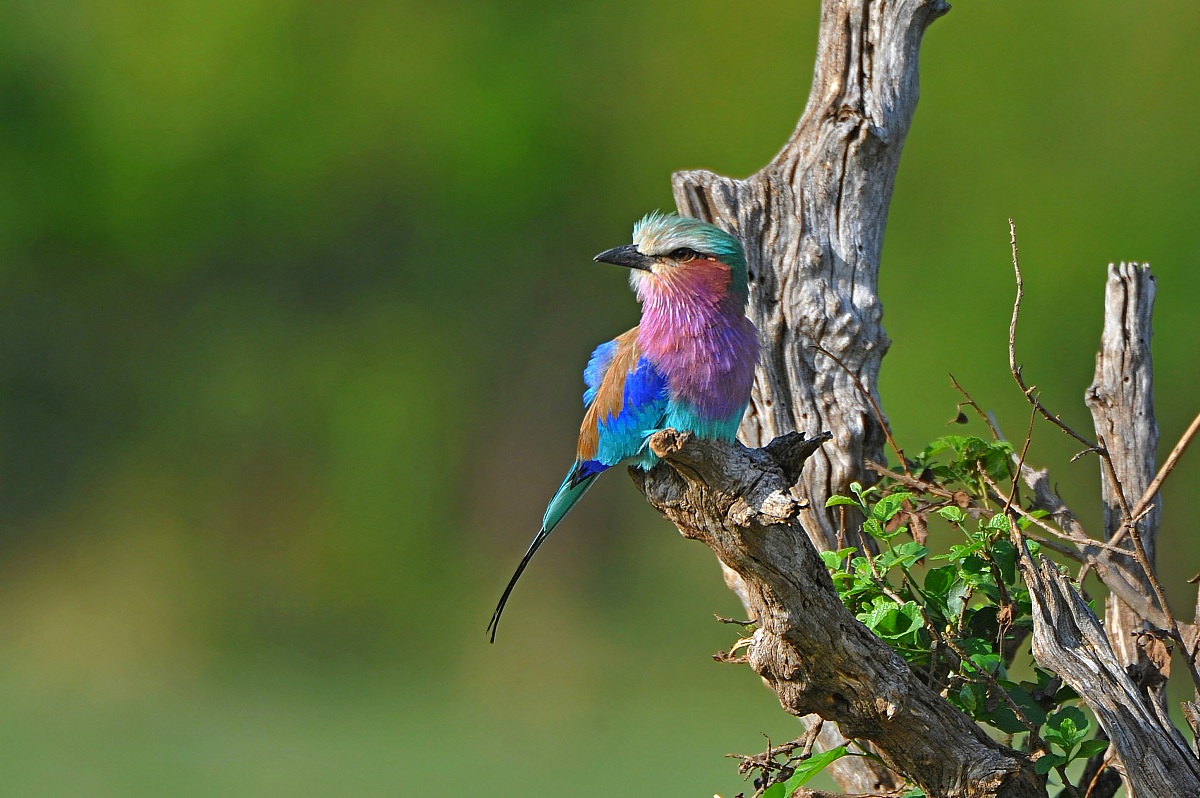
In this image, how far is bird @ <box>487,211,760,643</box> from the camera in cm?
142

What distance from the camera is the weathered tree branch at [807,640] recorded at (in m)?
1.11

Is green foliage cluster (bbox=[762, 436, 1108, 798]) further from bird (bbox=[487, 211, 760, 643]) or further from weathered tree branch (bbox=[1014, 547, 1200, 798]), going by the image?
bird (bbox=[487, 211, 760, 643])

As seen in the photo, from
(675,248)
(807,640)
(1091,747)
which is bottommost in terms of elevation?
(1091,747)

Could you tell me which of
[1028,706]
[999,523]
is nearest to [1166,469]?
[999,523]

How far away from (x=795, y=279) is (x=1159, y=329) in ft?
7.97

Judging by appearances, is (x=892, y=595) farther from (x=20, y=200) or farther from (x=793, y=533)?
(x=20, y=200)

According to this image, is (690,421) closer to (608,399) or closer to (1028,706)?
(608,399)

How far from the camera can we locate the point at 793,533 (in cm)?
110

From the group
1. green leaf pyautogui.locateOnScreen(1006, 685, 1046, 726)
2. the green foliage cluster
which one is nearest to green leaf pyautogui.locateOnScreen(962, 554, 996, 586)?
the green foliage cluster

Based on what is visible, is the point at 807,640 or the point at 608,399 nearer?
the point at 807,640

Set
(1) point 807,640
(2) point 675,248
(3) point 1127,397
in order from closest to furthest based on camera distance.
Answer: (1) point 807,640
(2) point 675,248
(3) point 1127,397

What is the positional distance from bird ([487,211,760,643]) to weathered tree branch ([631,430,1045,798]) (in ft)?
0.68

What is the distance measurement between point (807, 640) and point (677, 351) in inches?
16.3

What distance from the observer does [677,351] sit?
1423 millimetres
